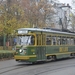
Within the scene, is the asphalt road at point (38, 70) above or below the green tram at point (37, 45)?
below

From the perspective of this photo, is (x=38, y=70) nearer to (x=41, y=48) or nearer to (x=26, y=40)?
(x=26, y=40)

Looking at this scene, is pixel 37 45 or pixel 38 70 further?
pixel 37 45

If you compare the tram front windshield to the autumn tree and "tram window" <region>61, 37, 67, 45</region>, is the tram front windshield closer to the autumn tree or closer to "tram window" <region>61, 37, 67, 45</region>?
"tram window" <region>61, 37, 67, 45</region>

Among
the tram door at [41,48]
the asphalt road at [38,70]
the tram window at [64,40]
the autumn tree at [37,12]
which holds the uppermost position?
the autumn tree at [37,12]

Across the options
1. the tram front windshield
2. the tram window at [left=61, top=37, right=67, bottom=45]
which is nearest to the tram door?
the tram front windshield

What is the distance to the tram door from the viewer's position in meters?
22.2

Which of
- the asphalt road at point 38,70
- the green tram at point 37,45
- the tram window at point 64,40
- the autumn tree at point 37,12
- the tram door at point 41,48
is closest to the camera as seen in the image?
the asphalt road at point 38,70

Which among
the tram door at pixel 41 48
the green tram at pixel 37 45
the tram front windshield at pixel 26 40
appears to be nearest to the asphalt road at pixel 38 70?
the green tram at pixel 37 45

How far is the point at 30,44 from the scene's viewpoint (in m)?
21.6


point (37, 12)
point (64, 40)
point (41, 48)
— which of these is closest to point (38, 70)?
point (41, 48)

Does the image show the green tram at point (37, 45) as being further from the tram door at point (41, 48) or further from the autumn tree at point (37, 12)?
the autumn tree at point (37, 12)

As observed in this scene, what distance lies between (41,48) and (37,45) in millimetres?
734

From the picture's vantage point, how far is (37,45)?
869 inches

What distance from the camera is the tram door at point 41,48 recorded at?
22.2 meters
